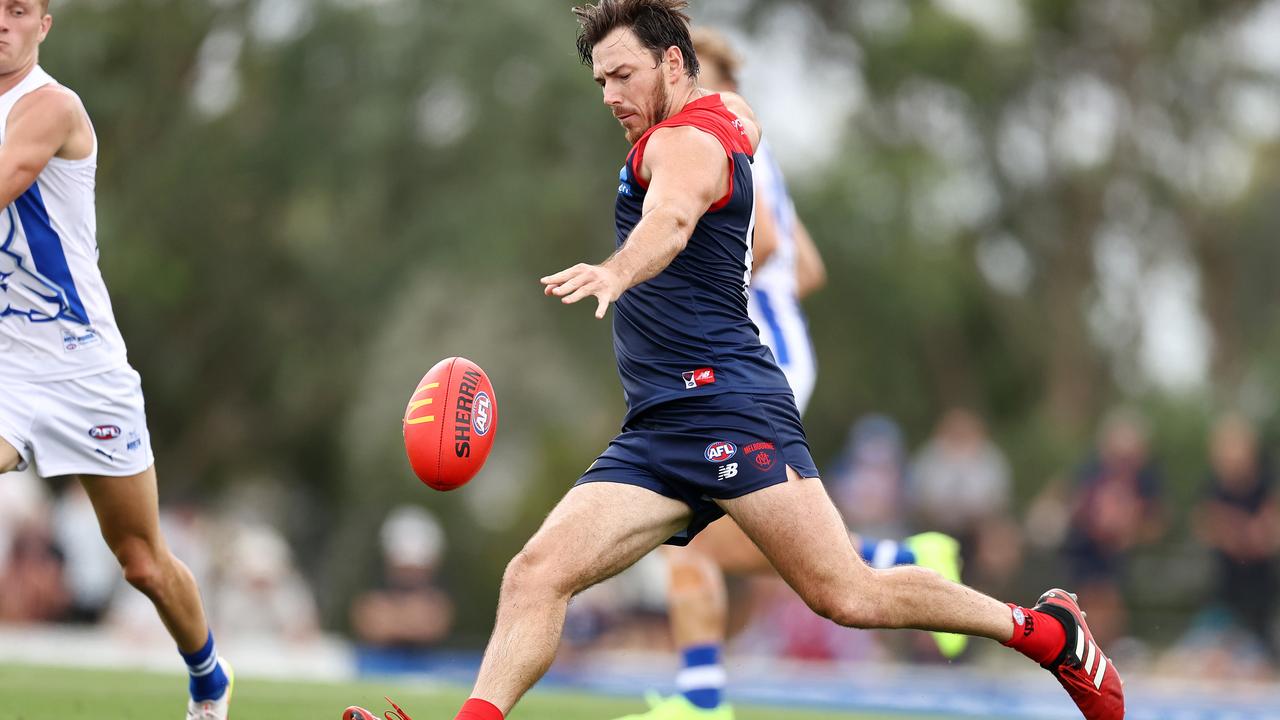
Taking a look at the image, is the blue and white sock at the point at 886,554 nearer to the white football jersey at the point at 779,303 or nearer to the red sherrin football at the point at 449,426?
the white football jersey at the point at 779,303

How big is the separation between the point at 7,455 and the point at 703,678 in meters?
3.18

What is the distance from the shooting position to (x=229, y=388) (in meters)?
25.6

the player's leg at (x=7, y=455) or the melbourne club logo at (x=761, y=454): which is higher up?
the melbourne club logo at (x=761, y=454)

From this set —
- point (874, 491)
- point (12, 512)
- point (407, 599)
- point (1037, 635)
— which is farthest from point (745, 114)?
point (12, 512)

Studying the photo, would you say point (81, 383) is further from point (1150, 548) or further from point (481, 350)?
point (481, 350)

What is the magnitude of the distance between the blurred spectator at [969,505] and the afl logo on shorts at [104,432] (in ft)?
35.4

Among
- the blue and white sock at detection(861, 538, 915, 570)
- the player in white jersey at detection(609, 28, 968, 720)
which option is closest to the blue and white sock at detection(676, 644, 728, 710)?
the player in white jersey at detection(609, 28, 968, 720)

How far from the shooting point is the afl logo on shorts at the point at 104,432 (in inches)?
244

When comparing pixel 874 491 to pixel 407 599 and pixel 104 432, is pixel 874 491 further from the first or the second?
pixel 104 432

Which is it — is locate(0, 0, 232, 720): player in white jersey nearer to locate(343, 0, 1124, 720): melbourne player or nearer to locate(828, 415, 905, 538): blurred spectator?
locate(343, 0, 1124, 720): melbourne player

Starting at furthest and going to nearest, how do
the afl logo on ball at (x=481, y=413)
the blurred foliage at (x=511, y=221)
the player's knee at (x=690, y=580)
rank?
the blurred foliage at (x=511, y=221), the player's knee at (x=690, y=580), the afl logo on ball at (x=481, y=413)

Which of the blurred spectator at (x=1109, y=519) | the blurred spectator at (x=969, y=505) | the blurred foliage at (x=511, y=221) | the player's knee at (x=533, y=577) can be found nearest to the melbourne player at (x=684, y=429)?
the player's knee at (x=533, y=577)

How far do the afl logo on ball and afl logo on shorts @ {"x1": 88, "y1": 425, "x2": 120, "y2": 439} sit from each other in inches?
52.7

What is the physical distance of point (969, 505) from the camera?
16594 mm
